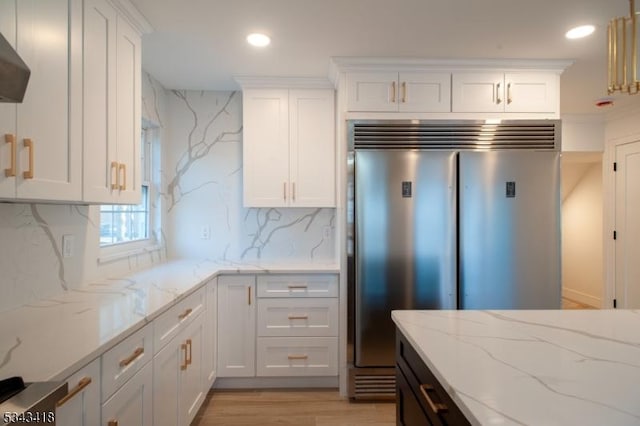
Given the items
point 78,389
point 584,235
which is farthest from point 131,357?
point 584,235

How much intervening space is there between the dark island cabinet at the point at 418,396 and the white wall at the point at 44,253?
1.65 metres

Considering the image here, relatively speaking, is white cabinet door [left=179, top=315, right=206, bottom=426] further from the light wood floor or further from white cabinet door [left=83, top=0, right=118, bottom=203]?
white cabinet door [left=83, top=0, right=118, bottom=203]

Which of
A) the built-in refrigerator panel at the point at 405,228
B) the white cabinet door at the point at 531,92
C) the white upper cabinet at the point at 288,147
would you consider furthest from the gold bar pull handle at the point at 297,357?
the white cabinet door at the point at 531,92

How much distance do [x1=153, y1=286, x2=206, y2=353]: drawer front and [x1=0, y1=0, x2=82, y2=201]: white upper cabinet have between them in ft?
2.15

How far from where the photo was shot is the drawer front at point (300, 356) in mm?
2652

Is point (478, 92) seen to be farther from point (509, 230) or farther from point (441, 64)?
point (509, 230)

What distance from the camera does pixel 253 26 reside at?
6.88 feet

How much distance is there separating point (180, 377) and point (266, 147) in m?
1.77

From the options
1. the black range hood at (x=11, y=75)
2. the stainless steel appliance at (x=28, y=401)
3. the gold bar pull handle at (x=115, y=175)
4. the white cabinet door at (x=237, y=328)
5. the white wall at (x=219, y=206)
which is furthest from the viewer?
the white wall at (x=219, y=206)

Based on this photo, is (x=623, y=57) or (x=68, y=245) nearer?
(x=623, y=57)

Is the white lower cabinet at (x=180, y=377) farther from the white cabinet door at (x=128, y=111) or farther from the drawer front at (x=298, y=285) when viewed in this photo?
the white cabinet door at (x=128, y=111)

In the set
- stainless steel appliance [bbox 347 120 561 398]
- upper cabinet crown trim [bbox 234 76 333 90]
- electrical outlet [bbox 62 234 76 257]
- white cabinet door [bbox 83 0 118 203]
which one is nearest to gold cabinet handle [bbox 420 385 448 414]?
stainless steel appliance [bbox 347 120 561 398]

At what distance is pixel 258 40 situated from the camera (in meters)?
2.25

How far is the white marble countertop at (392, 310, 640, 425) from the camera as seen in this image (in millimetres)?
739
